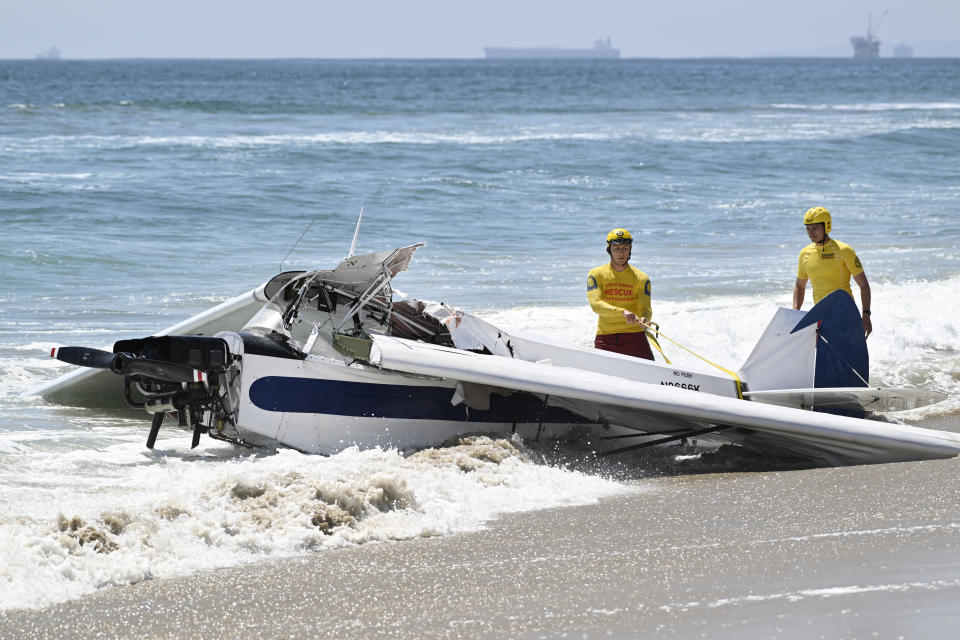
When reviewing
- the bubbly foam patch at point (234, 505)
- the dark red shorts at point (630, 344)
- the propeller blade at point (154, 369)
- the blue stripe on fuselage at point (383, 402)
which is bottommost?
the bubbly foam patch at point (234, 505)

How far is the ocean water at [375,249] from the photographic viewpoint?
5.34 meters

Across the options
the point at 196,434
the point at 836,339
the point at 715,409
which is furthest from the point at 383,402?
the point at 836,339

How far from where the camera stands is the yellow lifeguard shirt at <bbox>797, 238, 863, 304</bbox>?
8055 mm

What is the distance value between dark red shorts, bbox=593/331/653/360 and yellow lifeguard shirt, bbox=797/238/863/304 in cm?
136

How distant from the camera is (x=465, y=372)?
6590 millimetres

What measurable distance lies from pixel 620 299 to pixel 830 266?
5.62ft

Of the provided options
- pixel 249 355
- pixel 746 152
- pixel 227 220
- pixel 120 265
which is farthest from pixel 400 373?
pixel 746 152

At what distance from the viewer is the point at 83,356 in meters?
6.00

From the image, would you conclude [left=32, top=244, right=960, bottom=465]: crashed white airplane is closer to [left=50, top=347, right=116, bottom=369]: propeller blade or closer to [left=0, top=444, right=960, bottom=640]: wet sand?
[left=50, top=347, right=116, bottom=369]: propeller blade

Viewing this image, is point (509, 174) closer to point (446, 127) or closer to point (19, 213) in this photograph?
point (19, 213)

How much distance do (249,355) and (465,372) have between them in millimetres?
1288

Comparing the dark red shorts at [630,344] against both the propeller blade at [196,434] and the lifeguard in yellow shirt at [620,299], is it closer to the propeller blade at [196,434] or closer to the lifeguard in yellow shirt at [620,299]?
the lifeguard in yellow shirt at [620,299]

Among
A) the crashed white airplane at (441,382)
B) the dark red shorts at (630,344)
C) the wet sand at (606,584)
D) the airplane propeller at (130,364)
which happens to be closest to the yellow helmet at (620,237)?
the dark red shorts at (630,344)

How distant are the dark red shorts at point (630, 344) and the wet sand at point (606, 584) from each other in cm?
209
